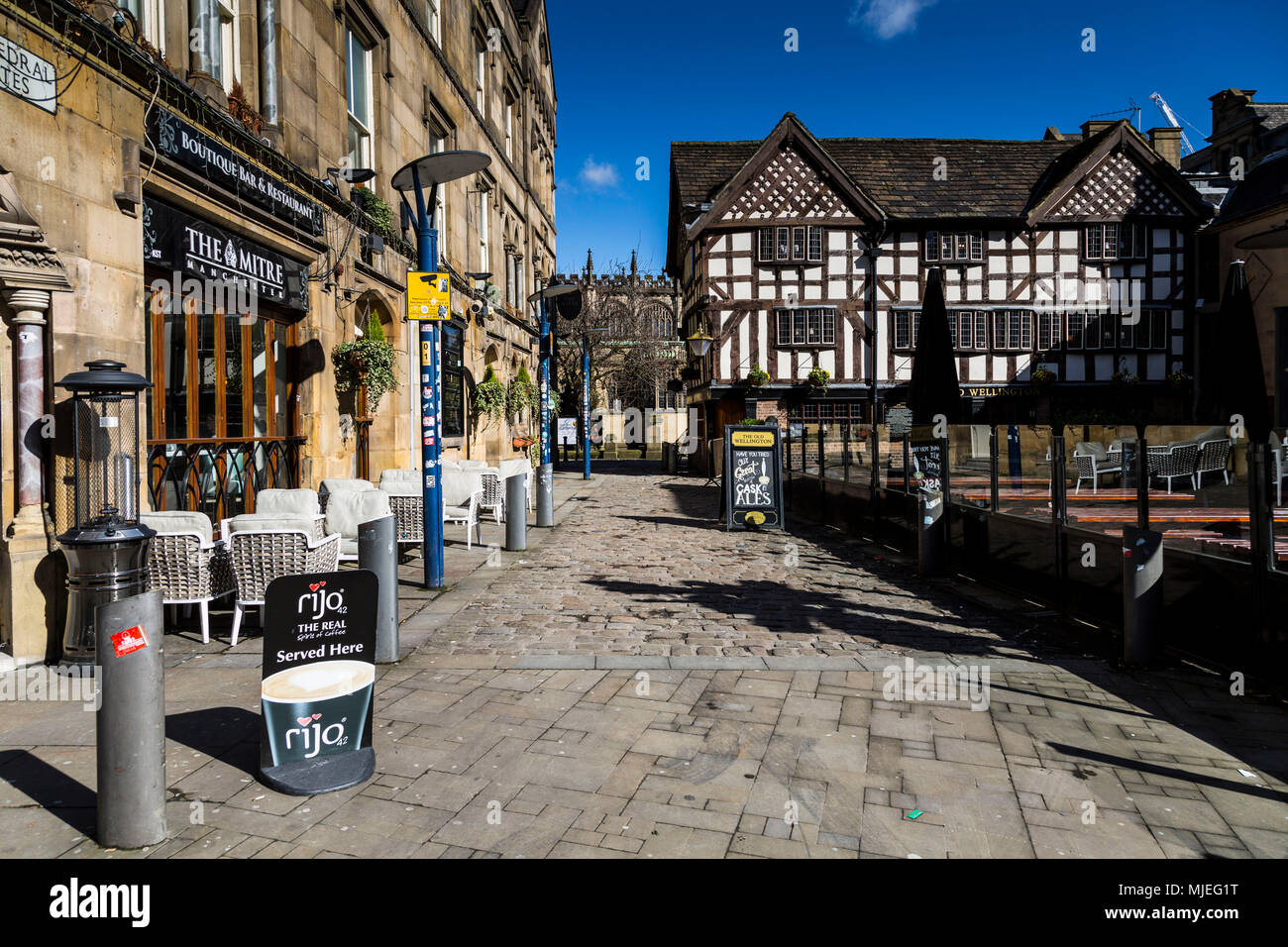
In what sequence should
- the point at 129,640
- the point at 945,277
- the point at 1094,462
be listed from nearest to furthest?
the point at 129,640 → the point at 1094,462 → the point at 945,277

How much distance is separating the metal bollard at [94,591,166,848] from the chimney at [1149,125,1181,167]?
1467 inches

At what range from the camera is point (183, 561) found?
6.07 metres

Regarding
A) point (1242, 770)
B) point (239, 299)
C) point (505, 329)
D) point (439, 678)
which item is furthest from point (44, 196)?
point (505, 329)

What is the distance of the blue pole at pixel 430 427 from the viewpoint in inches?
313

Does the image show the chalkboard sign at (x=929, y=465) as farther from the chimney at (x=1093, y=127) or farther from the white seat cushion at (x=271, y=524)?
the chimney at (x=1093, y=127)

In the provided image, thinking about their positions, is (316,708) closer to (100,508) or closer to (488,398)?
(100,508)

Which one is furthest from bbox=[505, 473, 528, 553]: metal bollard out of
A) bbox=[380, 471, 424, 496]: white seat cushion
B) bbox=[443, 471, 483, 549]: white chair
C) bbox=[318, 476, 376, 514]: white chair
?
bbox=[318, 476, 376, 514]: white chair

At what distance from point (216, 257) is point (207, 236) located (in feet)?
0.69

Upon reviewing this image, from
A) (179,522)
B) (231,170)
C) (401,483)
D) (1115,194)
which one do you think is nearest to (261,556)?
(179,522)

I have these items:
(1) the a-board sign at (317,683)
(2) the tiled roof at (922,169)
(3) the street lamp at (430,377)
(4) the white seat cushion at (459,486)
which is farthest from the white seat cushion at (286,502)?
(2) the tiled roof at (922,169)

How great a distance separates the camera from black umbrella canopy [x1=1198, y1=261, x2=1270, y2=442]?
341 inches

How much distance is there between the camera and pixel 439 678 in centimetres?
529

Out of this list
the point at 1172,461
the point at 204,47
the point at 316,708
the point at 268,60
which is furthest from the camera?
the point at 268,60
